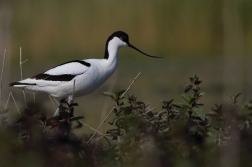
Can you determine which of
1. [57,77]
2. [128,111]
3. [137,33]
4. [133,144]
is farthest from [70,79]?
[137,33]

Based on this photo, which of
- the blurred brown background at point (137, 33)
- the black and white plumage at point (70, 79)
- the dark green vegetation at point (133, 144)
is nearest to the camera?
the dark green vegetation at point (133, 144)

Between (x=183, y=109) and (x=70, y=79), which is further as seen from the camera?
(x=70, y=79)

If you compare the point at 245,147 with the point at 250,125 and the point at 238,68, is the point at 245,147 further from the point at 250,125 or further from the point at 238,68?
the point at 238,68

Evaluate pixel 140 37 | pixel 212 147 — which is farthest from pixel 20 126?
pixel 140 37

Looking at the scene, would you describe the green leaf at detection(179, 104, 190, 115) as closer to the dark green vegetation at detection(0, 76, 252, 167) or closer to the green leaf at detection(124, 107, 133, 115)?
the dark green vegetation at detection(0, 76, 252, 167)

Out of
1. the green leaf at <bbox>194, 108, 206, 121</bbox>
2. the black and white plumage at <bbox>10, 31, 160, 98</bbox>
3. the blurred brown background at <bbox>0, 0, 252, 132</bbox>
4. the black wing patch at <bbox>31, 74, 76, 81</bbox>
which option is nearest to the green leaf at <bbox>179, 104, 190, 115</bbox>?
the green leaf at <bbox>194, 108, 206, 121</bbox>

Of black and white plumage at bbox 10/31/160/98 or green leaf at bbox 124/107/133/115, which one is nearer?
green leaf at bbox 124/107/133/115

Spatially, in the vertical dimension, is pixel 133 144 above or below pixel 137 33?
below

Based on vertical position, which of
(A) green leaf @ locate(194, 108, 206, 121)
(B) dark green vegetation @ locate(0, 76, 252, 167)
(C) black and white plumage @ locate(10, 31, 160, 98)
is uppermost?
(C) black and white plumage @ locate(10, 31, 160, 98)

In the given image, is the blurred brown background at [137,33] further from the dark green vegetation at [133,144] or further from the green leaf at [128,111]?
the dark green vegetation at [133,144]

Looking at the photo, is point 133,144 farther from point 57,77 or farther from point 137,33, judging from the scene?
point 137,33

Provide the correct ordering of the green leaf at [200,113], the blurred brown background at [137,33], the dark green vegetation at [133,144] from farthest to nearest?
the blurred brown background at [137,33]
the green leaf at [200,113]
the dark green vegetation at [133,144]

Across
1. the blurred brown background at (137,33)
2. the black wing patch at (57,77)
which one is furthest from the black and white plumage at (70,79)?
the blurred brown background at (137,33)

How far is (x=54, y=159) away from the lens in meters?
3.30
